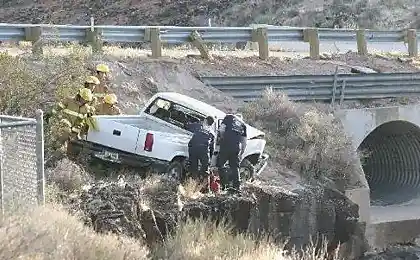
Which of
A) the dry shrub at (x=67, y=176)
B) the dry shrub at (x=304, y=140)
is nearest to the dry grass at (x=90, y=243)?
the dry shrub at (x=67, y=176)

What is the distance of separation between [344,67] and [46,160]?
1056 cm

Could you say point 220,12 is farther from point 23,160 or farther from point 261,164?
point 23,160

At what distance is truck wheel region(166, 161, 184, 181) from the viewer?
13.8 m

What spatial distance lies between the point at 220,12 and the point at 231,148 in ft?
103

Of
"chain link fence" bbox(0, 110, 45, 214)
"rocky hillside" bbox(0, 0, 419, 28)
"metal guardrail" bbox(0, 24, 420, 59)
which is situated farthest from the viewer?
"rocky hillside" bbox(0, 0, 419, 28)

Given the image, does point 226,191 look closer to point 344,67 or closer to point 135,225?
point 135,225

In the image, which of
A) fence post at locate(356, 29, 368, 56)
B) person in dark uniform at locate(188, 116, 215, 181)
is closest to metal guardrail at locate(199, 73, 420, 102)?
fence post at locate(356, 29, 368, 56)

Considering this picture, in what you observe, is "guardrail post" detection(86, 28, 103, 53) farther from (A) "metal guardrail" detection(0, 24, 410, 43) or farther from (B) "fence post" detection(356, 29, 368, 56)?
(B) "fence post" detection(356, 29, 368, 56)

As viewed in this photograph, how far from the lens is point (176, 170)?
45.5 ft

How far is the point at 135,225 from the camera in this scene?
38.0 ft

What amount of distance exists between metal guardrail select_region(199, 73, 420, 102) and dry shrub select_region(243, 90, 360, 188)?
0.97 m

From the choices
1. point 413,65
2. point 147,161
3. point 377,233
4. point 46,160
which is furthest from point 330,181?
point 413,65

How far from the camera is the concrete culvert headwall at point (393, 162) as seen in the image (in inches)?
848

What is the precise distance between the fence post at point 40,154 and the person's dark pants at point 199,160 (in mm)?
3989
